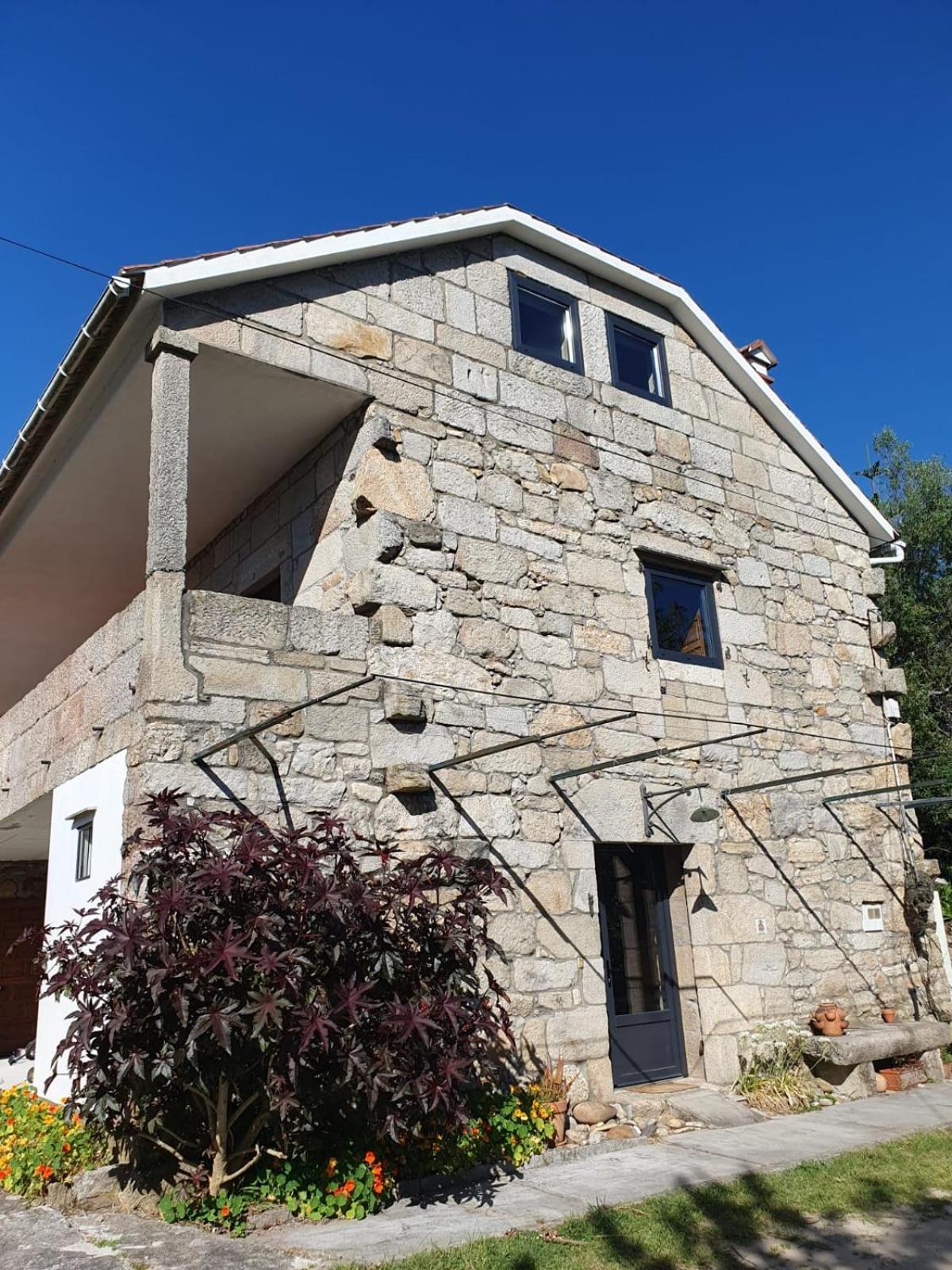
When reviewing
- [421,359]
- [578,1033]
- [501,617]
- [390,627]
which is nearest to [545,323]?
[421,359]

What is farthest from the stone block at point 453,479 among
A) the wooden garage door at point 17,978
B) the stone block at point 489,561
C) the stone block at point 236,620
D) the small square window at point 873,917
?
the wooden garage door at point 17,978

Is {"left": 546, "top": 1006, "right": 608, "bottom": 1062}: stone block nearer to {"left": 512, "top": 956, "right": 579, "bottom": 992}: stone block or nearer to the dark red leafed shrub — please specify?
{"left": 512, "top": 956, "right": 579, "bottom": 992}: stone block

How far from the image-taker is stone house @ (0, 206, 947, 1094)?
20.5 ft

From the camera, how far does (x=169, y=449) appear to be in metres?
6.12

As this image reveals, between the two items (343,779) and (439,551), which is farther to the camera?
(439,551)

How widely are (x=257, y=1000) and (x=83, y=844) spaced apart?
2.49 m

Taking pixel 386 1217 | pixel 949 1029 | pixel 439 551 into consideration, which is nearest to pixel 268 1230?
pixel 386 1217

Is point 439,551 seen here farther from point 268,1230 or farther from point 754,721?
point 268,1230

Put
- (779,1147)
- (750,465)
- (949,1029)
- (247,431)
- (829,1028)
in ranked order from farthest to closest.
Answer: (750,465) < (949,1029) < (829,1028) < (247,431) < (779,1147)

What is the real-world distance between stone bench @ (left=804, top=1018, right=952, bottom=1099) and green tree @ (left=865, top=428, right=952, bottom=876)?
5586 millimetres

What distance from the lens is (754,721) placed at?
873cm

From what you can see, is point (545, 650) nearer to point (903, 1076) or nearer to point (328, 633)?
point (328, 633)

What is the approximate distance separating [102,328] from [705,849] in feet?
18.4

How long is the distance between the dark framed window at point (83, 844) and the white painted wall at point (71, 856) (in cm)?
4
